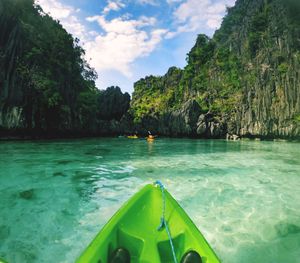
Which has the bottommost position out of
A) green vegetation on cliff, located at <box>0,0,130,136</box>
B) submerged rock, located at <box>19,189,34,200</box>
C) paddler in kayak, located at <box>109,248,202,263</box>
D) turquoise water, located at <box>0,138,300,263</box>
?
turquoise water, located at <box>0,138,300,263</box>

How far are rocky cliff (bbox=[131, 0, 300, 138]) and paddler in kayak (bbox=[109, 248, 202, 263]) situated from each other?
130 ft

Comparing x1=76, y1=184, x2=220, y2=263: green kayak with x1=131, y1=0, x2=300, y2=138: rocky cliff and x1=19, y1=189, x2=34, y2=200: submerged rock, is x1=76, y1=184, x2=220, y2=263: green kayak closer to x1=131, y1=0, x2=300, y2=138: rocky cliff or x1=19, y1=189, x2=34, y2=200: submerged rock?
x1=19, y1=189, x2=34, y2=200: submerged rock

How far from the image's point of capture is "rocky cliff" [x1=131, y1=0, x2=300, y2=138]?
4050cm

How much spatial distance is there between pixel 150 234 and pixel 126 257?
0.67 metres

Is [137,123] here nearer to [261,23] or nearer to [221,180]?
[261,23]

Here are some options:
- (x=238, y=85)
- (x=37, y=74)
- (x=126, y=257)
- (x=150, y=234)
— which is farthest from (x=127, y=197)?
(x=238, y=85)

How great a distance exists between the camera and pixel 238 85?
52.6m

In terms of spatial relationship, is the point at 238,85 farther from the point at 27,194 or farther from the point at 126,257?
the point at 126,257

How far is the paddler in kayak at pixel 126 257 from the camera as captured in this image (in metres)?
2.77

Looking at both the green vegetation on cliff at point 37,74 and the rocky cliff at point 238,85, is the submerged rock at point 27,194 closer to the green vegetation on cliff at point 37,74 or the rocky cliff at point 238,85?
the green vegetation on cliff at point 37,74

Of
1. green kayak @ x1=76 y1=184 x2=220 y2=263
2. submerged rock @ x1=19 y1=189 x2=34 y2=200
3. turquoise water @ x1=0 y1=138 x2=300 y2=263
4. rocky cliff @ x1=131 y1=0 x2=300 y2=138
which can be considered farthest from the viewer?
rocky cliff @ x1=131 y1=0 x2=300 y2=138

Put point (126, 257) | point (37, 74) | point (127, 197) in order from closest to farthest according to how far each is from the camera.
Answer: point (126, 257), point (127, 197), point (37, 74)

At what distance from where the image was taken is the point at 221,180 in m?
9.12

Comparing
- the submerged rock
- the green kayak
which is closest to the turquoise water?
the submerged rock
